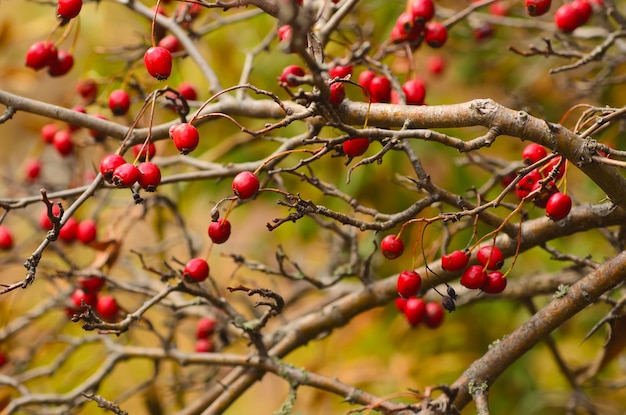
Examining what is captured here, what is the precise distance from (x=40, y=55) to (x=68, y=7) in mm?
503

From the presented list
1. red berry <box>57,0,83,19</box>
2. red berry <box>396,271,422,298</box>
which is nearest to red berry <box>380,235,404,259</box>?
red berry <box>396,271,422,298</box>

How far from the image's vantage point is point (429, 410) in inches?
64.6

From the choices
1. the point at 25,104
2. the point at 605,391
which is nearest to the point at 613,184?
the point at 25,104

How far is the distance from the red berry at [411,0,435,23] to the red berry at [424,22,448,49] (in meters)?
0.08

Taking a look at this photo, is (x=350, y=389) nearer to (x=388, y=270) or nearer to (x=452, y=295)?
(x=452, y=295)

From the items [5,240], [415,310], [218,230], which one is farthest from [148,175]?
[5,240]

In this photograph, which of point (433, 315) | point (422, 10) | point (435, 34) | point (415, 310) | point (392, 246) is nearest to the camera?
point (392, 246)

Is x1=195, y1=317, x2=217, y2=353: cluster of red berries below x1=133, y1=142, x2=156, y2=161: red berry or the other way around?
the other way around

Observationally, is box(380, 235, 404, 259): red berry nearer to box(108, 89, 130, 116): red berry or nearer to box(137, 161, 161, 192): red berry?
box(137, 161, 161, 192): red berry

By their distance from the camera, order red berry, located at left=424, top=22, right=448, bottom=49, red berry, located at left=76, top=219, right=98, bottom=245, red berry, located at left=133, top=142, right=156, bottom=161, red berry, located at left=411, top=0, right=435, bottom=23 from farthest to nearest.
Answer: red berry, located at left=76, top=219, right=98, bottom=245 < red berry, located at left=424, top=22, right=448, bottom=49 < red berry, located at left=411, top=0, right=435, bottom=23 < red berry, located at left=133, top=142, right=156, bottom=161

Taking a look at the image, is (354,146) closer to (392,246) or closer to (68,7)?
(392,246)

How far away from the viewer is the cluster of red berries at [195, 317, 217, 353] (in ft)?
9.10

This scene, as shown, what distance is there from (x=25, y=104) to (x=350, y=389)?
1.11 meters

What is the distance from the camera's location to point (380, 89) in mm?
1958
